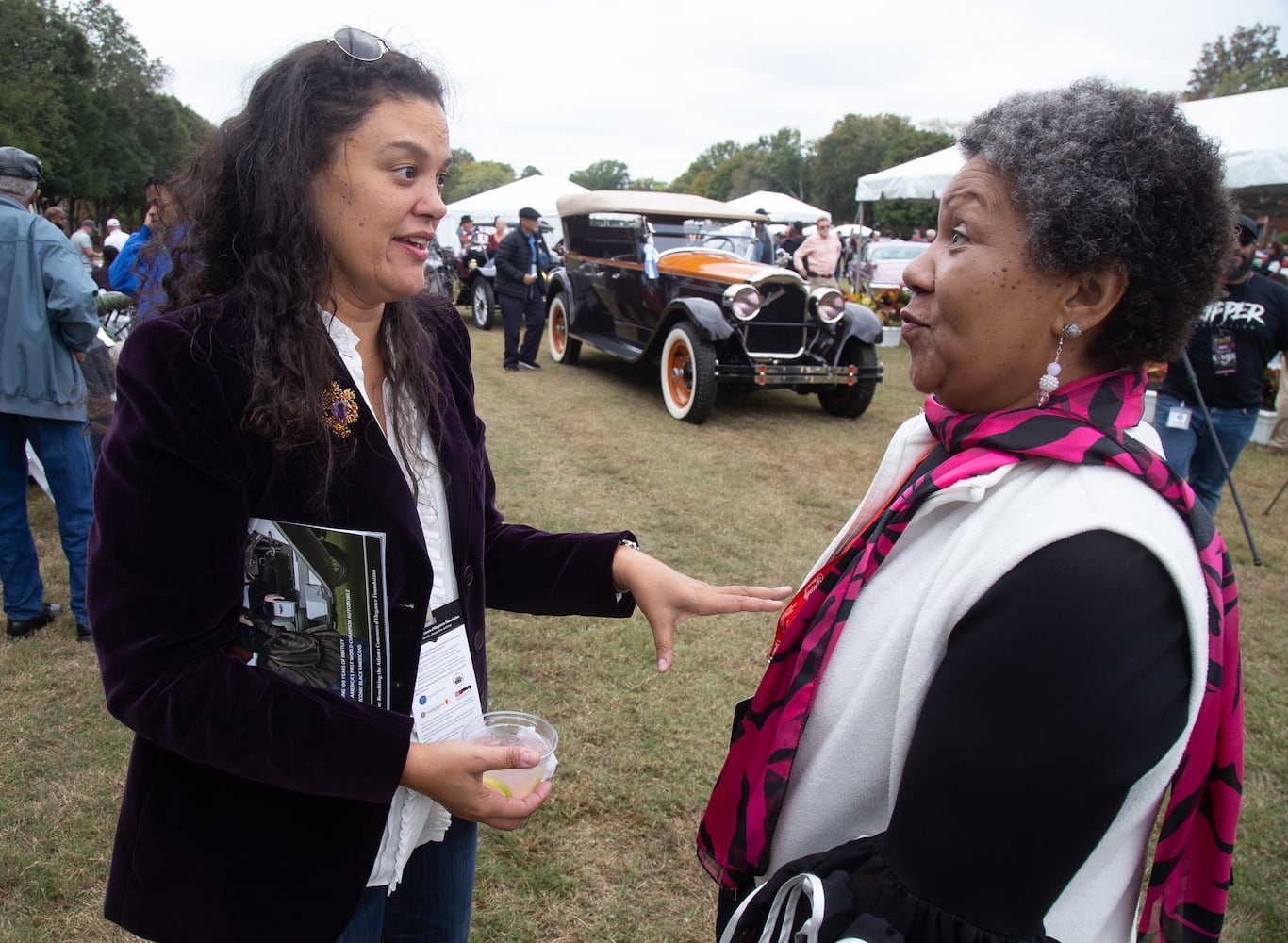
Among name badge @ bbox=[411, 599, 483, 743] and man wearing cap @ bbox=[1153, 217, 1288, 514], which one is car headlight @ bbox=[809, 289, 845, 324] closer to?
man wearing cap @ bbox=[1153, 217, 1288, 514]

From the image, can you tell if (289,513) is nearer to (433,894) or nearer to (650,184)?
(433,894)

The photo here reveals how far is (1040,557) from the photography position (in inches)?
33.3

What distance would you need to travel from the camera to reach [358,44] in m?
1.17

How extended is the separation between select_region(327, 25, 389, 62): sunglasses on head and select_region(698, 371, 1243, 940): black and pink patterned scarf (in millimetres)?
971

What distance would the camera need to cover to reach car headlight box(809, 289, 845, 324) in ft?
27.1

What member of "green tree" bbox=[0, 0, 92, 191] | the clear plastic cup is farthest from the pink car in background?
"green tree" bbox=[0, 0, 92, 191]

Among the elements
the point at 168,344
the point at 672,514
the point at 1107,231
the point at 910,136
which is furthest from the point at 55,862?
the point at 910,136

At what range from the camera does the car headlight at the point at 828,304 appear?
825 centimetres

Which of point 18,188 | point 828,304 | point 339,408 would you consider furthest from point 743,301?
point 339,408

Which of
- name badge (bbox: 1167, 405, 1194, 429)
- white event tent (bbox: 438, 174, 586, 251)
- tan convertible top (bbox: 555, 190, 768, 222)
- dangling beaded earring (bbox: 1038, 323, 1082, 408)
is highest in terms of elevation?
white event tent (bbox: 438, 174, 586, 251)

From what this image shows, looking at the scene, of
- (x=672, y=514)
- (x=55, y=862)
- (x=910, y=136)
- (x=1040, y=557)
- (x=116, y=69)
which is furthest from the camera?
(x=910, y=136)

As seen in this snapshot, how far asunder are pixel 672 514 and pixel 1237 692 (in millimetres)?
4557

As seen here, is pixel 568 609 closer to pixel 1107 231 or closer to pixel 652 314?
pixel 1107 231

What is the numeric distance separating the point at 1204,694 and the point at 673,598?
808 millimetres
